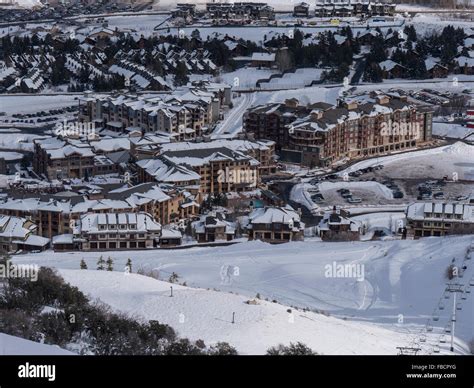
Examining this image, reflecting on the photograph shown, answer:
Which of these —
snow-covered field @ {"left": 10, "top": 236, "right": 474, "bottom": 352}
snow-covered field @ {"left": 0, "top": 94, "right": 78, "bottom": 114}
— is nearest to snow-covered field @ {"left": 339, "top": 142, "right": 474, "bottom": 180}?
snow-covered field @ {"left": 10, "top": 236, "right": 474, "bottom": 352}

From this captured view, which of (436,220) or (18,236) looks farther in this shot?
(436,220)

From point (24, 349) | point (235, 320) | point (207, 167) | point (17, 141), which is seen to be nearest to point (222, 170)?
point (207, 167)

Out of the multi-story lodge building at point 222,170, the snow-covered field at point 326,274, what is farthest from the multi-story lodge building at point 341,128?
the snow-covered field at point 326,274

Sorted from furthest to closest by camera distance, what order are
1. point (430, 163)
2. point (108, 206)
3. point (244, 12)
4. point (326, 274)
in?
1. point (244, 12)
2. point (430, 163)
3. point (108, 206)
4. point (326, 274)

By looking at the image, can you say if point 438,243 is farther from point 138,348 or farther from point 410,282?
point 138,348

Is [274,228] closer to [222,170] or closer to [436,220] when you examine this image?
[436,220]

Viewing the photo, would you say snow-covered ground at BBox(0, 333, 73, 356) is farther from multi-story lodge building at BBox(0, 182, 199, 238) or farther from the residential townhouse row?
the residential townhouse row
